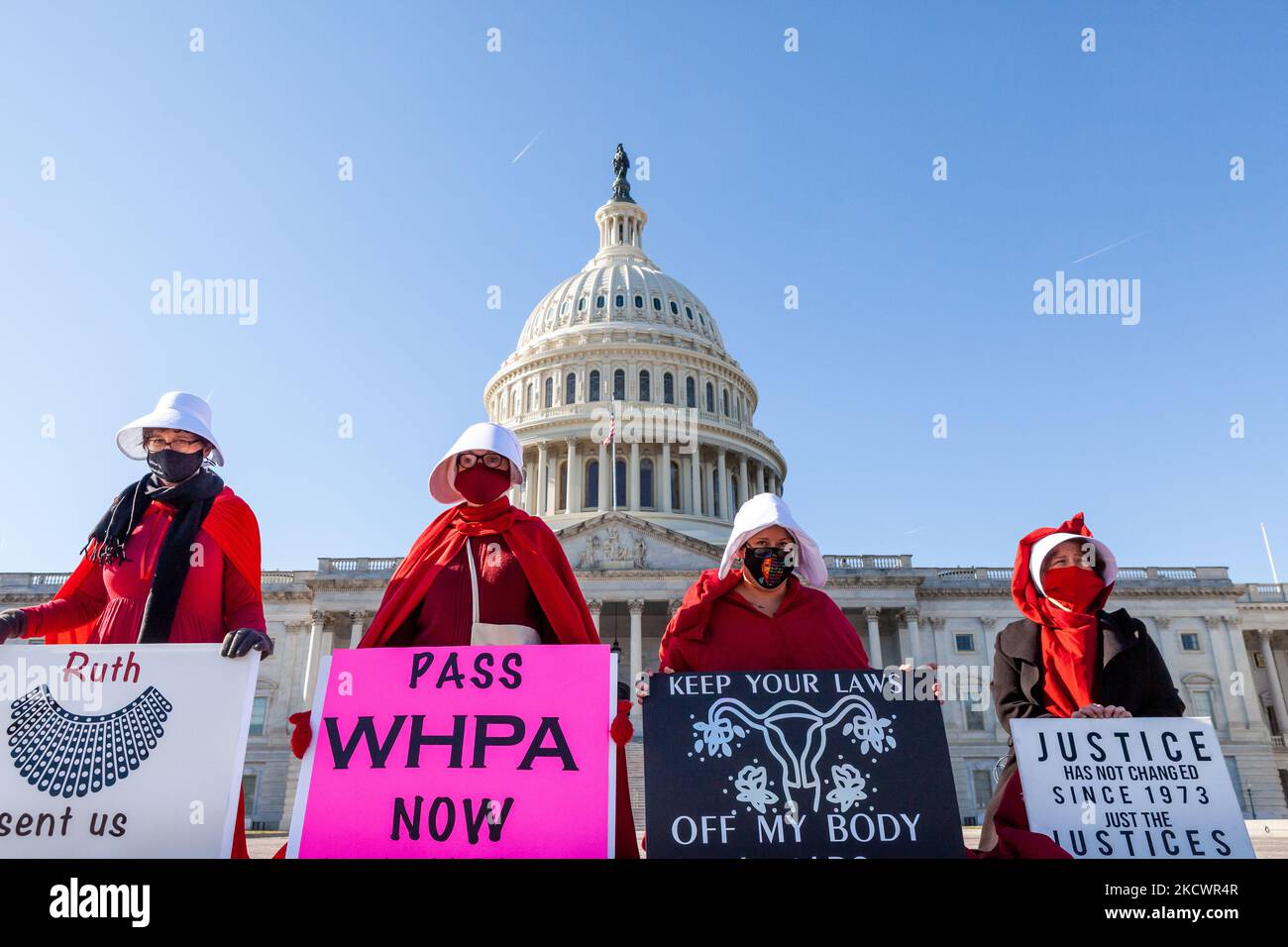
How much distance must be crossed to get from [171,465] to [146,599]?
991mm

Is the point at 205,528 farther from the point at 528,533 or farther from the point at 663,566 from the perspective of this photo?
the point at 663,566

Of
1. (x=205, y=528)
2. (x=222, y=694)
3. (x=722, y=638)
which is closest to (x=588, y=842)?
(x=222, y=694)

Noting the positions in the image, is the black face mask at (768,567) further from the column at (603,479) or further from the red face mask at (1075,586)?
the column at (603,479)

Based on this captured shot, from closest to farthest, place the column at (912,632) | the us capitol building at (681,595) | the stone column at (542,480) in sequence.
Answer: the us capitol building at (681,595) → the column at (912,632) → the stone column at (542,480)

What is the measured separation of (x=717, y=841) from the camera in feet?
12.8

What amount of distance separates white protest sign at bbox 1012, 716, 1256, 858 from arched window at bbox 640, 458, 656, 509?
57.0 m

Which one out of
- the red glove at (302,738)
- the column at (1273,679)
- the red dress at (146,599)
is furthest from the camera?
the column at (1273,679)

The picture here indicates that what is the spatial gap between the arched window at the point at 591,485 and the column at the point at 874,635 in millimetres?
20655

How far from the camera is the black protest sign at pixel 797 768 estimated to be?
3.94 m

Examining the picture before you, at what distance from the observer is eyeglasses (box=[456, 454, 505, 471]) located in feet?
20.8

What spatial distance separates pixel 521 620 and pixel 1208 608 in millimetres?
55850

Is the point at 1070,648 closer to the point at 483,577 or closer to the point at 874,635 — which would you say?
the point at 483,577

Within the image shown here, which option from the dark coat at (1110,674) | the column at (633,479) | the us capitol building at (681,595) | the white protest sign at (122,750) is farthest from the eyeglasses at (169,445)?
the column at (633,479)
